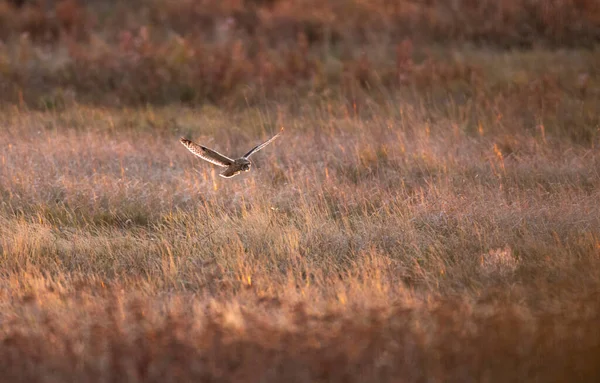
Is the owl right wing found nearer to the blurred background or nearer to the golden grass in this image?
the golden grass

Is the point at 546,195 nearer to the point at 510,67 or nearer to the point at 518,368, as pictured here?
the point at 518,368

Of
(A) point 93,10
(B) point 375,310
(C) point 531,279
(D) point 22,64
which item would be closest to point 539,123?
(C) point 531,279

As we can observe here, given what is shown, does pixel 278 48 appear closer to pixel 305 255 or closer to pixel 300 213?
pixel 300 213

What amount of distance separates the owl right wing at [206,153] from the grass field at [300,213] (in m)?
0.86

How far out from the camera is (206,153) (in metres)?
5.18

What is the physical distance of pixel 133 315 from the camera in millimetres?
5012

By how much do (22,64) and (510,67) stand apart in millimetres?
7942

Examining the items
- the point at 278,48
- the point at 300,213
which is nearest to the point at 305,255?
the point at 300,213

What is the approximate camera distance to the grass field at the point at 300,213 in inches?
181

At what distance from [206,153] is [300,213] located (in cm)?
192

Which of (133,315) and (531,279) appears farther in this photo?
(531,279)

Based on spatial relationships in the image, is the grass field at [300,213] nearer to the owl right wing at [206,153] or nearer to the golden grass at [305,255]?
the golden grass at [305,255]

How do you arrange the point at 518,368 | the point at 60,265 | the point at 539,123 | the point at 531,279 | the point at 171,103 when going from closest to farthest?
1. the point at 518,368
2. the point at 531,279
3. the point at 60,265
4. the point at 539,123
5. the point at 171,103

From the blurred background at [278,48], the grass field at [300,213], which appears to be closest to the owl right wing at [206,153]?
the grass field at [300,213]
